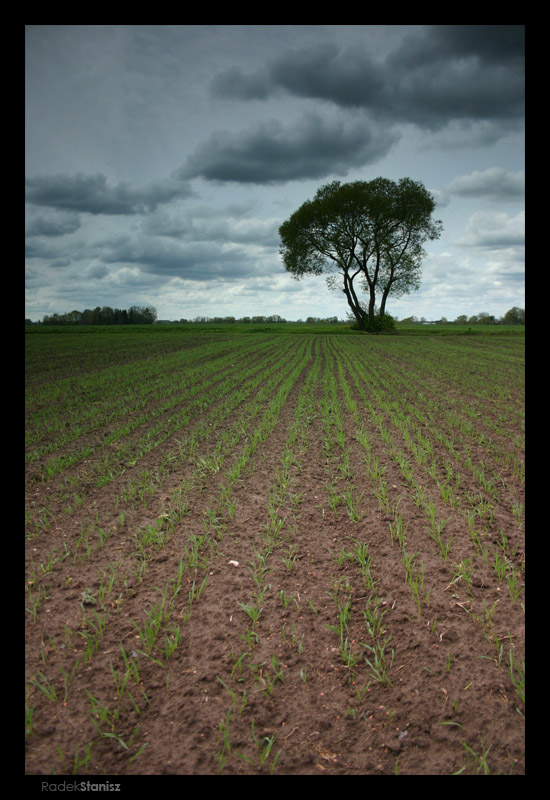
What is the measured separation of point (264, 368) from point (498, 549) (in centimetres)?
1462

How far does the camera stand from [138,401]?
1159 cm

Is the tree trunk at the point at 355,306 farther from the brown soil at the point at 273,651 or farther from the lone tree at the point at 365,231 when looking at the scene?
the brown soil at the point at 273,651

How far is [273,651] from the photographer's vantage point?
118 inches

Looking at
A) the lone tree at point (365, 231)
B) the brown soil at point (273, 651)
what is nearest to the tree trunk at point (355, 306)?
the lone tree at point (365, 231)

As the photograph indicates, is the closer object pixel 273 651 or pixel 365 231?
pixel 273 651

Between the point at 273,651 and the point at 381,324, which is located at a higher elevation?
the point at 381,324

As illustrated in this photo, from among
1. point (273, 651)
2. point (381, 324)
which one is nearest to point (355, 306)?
point (381, 324)

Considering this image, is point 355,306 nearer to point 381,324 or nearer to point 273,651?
point 381,324

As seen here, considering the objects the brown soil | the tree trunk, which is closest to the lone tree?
the tree trunk

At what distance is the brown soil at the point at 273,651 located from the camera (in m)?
2.27

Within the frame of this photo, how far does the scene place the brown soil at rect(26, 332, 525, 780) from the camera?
2.27m

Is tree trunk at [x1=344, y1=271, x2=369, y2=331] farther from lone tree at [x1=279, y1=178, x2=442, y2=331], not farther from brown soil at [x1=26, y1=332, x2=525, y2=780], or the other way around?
brown soil at [x1=26, y1=332, x2=525, y2=780]
